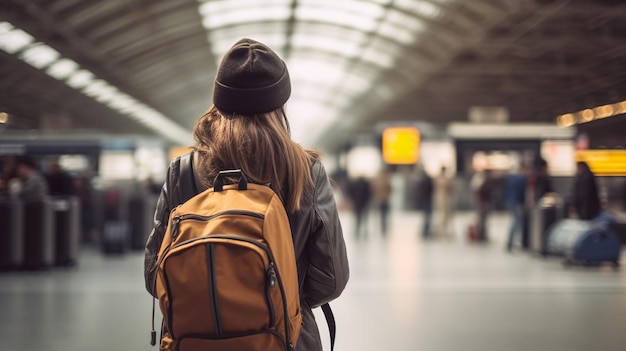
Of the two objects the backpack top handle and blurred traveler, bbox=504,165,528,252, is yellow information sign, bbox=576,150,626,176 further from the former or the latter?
the backpack top handle

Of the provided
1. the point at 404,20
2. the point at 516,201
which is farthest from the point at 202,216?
the point at 404,20

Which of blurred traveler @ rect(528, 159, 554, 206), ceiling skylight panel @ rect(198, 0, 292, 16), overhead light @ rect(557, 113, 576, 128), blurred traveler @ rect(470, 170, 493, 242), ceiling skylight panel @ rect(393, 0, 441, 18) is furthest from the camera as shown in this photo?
ceiling skylight panel @ rect(198, 0, 292, 16)

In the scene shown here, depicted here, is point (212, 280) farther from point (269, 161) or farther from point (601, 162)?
point (601, 162)

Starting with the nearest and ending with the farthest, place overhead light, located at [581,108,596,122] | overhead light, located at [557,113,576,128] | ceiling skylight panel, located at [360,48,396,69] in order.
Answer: overhead light, located at [581,108,596,122]
overhead light, located at [557,113,576,128]
ceiling skylight panel, located at [360,48,396,69]

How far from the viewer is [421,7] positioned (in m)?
24.8

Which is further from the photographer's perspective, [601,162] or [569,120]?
[569,120]

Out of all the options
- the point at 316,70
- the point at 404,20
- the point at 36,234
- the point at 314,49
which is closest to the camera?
the point at 36,234

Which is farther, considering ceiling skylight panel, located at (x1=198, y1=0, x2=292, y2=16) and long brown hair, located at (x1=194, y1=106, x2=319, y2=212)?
ceiling skylight panel, located at (x1=198, y1=0, x2=292, y2=16)

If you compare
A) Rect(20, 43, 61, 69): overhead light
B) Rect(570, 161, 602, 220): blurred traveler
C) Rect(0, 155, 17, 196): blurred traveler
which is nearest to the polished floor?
Rect(570, 161, 602, 220): blurred traveler

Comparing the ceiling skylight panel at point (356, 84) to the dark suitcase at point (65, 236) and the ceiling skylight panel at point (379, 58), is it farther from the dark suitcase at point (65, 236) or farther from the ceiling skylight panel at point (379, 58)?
the dark suitcase at point (65, 236)

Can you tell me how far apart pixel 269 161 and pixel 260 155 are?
0.10 ft

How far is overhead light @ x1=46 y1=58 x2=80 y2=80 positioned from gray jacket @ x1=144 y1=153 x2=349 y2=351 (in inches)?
1026

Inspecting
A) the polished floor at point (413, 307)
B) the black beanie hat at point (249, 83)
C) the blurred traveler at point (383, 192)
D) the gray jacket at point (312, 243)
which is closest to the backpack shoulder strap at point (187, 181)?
the gray jacket at point (312, 243)

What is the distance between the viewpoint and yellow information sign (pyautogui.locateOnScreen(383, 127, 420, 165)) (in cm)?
2138
